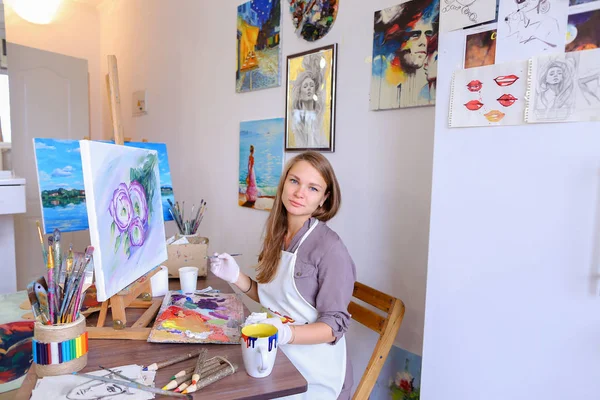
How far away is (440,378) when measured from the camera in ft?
2.96

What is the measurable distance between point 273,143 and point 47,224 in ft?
3.00

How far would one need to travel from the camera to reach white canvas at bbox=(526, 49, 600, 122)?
69 cm

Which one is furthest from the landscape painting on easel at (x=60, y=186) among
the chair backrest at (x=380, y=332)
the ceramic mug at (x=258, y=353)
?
the chair backrest at (x=380, y=332)

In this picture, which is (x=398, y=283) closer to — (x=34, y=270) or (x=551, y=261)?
(x=551, y=261)

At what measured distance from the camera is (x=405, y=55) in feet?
4.01

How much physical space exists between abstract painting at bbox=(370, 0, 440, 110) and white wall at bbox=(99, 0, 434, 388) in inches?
1.5

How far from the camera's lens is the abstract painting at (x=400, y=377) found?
1.21 m

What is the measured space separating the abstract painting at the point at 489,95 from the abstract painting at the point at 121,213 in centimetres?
74

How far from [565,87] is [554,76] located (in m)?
0.03

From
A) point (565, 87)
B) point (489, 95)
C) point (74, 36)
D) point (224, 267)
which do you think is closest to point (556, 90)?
point (565, 87)

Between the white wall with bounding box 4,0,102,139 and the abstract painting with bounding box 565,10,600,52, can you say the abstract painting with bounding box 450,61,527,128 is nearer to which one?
the abstract painting with bounding box 565,10,600,52

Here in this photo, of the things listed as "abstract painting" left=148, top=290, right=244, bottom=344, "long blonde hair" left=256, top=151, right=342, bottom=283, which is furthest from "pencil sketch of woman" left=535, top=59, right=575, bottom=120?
"abstract painting" left=148, top=290, right=244, bottom=344

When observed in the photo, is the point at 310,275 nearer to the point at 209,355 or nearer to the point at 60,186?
the point at 209,355

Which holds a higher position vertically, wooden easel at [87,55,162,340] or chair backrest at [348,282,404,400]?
wooden easel at [87,55,162,340]
